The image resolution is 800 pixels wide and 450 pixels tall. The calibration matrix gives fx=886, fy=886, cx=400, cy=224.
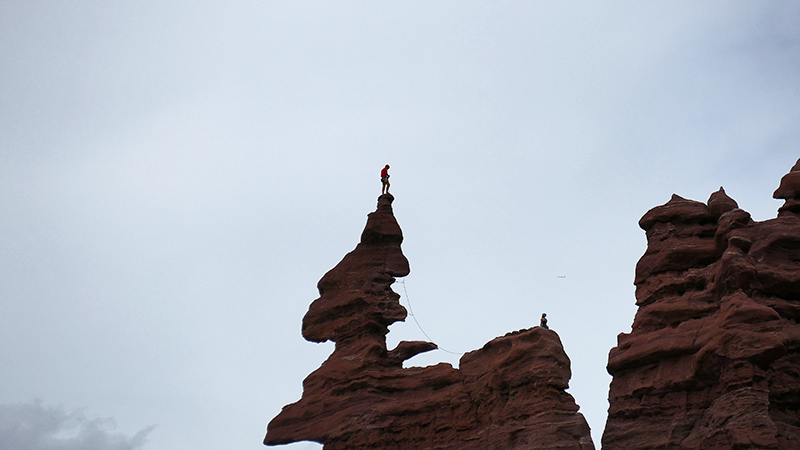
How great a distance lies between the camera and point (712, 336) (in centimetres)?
3956

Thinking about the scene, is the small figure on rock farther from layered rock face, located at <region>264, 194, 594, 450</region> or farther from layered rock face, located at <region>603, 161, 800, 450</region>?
layered rock face, located at <region>603, 161, 800, 450</region>

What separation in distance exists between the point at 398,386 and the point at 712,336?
16.0m

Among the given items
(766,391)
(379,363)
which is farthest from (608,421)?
(379,363)

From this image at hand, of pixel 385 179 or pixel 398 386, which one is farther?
pixel 385 179

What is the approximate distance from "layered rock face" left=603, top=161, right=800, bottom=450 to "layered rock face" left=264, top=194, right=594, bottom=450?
4.45m

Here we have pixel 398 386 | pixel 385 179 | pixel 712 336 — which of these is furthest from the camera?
pixel 385 179

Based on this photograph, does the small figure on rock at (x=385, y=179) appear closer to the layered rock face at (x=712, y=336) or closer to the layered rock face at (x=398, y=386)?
the layered rock face at (x=398, y=386)

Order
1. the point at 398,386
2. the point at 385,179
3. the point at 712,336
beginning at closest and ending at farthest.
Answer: the point at 712,336 → the point at 398,386 → the point at 385,179

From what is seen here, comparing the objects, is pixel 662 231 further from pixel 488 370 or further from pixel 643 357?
pixel 488 370

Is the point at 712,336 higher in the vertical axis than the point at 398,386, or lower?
lower

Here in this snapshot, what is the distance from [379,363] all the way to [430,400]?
14.3ft

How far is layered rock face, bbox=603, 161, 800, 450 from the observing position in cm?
3719

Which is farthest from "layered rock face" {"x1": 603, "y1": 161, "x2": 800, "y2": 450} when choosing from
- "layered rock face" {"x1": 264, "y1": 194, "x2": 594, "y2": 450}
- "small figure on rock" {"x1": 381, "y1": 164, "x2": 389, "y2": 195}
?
"small figure on rock" {"x1": 381, "y1": 164, "x2": 389, "y2": 195}

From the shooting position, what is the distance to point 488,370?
1719 inches
